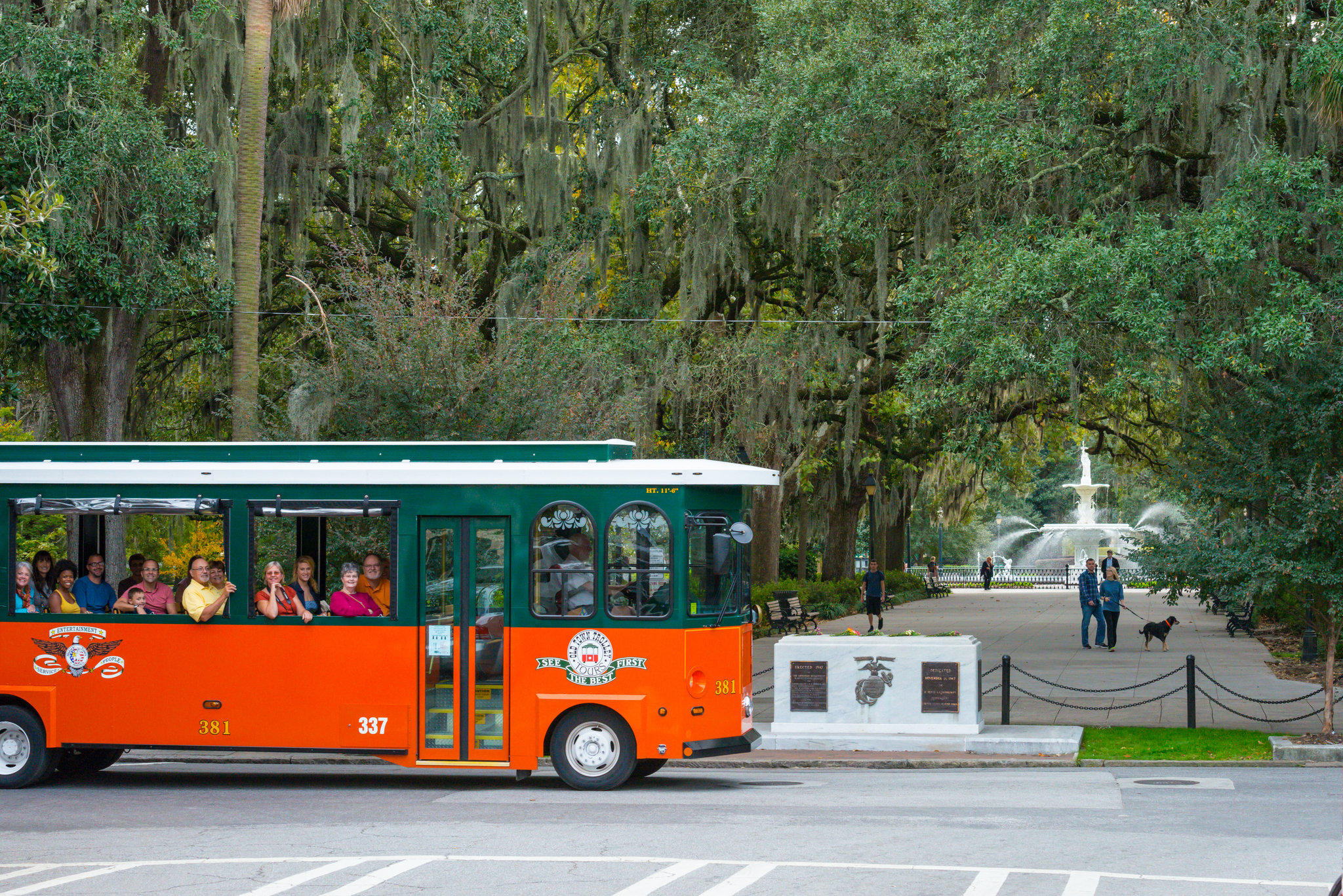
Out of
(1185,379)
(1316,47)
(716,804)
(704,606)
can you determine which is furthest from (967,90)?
(716,804)

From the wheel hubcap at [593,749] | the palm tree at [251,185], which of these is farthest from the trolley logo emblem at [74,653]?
the palm tree at [251,185]

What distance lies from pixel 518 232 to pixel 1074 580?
1740 inches

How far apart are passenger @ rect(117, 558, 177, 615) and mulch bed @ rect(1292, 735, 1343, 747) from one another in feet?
39.2

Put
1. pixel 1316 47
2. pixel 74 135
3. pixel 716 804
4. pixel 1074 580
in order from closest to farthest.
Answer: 1. pixel 716 804
2. pixel 1316 47
3. pixel 74 135
4. pixel 1074 580

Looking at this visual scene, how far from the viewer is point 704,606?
1223 centimetres

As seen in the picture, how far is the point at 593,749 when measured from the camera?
1225cm

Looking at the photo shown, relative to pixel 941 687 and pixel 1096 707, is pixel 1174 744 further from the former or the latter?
pixel 1096 707

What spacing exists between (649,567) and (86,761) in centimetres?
656

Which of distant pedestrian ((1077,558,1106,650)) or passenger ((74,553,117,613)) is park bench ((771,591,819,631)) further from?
passenger ((74,553,117,613))

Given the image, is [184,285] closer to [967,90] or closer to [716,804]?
[967,90]

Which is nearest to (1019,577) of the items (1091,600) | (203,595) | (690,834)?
(1091,600)

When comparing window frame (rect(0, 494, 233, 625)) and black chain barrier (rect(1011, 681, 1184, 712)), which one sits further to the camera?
black chain barrier (rect(1011, 681, 1184, 712))

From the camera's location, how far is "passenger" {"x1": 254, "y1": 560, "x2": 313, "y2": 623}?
41.0ft

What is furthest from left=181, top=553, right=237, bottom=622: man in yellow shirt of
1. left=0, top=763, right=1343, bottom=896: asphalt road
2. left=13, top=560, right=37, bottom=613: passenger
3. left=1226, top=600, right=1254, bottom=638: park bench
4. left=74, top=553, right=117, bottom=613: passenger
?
left=1226, top=600, right=1254, bottom=638: park bench
